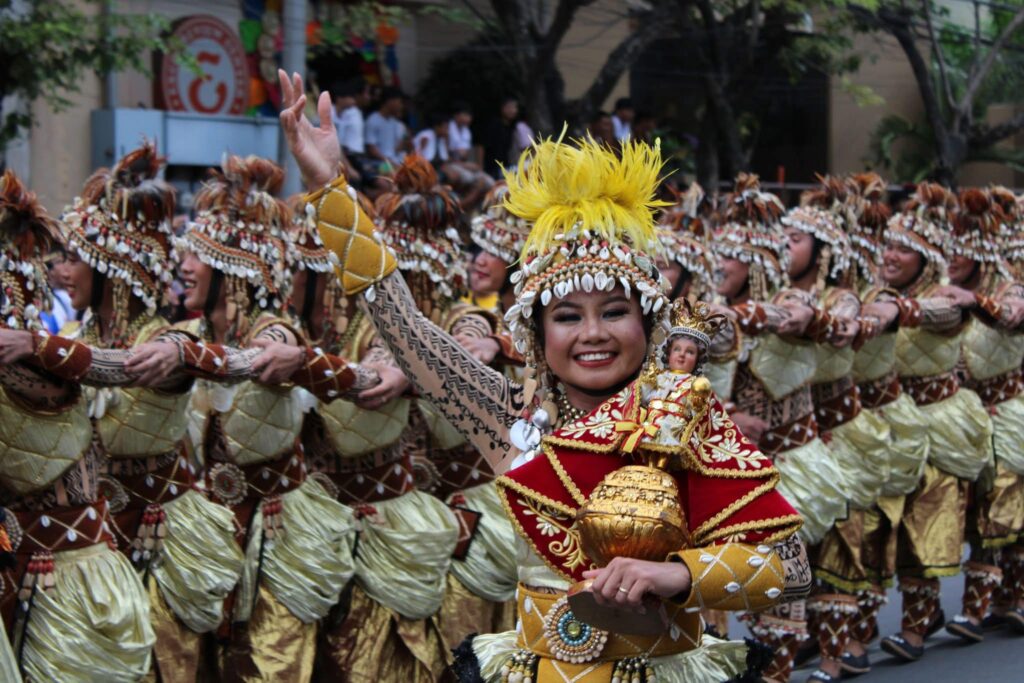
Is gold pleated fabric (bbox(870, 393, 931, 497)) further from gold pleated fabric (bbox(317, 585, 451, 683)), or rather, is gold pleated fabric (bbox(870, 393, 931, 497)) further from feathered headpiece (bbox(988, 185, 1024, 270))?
gold pleated fabric (bbox(317, 585, 451, 683))

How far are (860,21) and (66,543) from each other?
50.8 ft

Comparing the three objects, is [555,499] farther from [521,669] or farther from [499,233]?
[499,233]

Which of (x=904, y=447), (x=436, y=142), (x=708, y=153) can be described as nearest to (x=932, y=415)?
(x=904, y=447)

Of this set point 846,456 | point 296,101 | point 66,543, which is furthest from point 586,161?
point 846,456

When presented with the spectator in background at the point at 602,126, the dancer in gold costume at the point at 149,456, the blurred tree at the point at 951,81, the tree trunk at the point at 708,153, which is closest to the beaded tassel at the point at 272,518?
the dancer in gold costume at the point at 149,456

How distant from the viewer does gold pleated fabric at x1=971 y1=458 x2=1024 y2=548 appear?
9.24m

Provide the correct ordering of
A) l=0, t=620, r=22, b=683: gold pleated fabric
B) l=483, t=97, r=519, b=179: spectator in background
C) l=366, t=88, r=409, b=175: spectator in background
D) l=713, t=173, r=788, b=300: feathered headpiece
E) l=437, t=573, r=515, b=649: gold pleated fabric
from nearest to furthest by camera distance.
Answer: l=0, t=620, r=22, b=683: gold pleated fabric, l=437, t=573, r=515, b=649: gold pleated fabric, l=713, t=173, r=788, b=300: feathered headpiece, l=366, t=88, r=409, b=175: spectator in background, l=483, t=97, r=519, b=179: spectator in background

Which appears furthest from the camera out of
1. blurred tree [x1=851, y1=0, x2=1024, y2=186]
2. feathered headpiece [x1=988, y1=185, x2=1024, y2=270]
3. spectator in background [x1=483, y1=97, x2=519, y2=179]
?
blurred tree [x1=851, y1=0, x2=1024, y2=186]

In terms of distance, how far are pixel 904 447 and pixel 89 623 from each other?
15.3 feet

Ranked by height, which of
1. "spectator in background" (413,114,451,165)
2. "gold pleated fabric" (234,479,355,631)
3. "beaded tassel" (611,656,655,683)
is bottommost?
"gold pleated fabric" (234,479,355,631)

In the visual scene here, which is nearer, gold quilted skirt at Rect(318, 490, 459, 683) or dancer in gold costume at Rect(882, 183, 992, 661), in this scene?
gold quilted skirt at Rect(318, 490, 459, 683)

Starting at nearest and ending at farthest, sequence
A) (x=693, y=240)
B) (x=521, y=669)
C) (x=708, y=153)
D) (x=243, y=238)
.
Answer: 1. (x=521, y=669)
2. (x=243, y=238)
3. (x=693, y=240)
4. (x=708, y=153)

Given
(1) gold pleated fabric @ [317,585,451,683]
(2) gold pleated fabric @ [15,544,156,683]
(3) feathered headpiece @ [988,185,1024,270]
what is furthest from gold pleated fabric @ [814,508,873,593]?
(2) gold pleated fabric @ [15,544,156,683]

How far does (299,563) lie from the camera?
686cm
